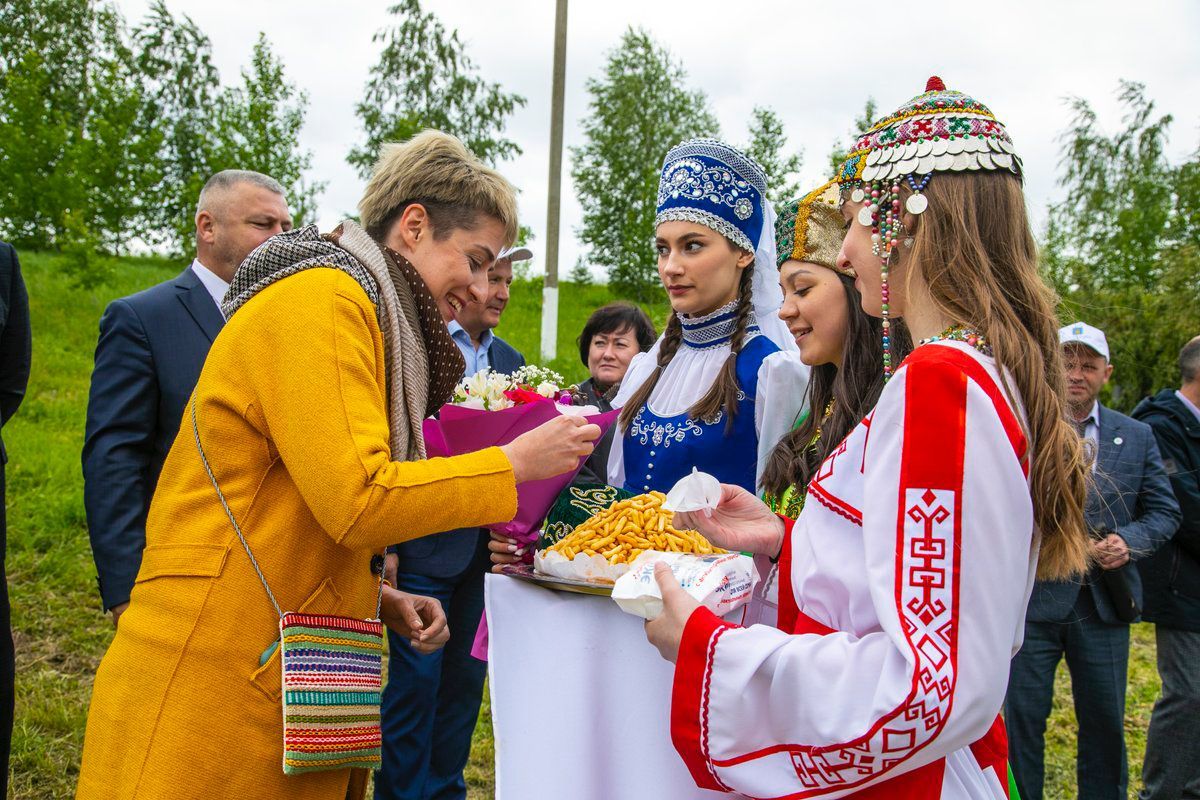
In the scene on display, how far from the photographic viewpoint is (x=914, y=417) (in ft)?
4.27

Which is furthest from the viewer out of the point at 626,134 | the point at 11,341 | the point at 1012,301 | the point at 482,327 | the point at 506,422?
the point at 626,134

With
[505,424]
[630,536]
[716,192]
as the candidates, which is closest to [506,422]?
[505,424]

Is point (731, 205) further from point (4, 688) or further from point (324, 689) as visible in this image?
point (4, 688)

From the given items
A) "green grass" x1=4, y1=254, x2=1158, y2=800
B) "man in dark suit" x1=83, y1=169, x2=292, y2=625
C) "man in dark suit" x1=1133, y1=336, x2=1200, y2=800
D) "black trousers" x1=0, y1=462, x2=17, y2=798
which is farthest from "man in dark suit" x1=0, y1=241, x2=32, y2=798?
"man in dark suit" x1=1133, y1=336, x2=1200, y2=800

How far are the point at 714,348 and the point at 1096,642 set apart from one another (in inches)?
107

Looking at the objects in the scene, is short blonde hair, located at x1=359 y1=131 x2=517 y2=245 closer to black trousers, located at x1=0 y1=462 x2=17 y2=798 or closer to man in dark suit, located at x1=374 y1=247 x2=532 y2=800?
man in dark suit, located at x1=374 y1=247 x2=532 y2=800

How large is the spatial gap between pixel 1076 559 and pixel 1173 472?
3.90 metres

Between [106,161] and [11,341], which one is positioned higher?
[106,161]

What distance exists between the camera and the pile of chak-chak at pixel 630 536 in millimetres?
1982

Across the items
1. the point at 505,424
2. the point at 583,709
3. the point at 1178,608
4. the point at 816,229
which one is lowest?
the point at 1178,608

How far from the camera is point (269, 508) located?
1753 mm

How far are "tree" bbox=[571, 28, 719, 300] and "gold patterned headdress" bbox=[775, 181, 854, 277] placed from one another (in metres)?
14.0

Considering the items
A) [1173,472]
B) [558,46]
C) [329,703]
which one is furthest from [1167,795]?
[558,46]

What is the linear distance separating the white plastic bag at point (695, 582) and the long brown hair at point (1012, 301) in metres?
0.56
